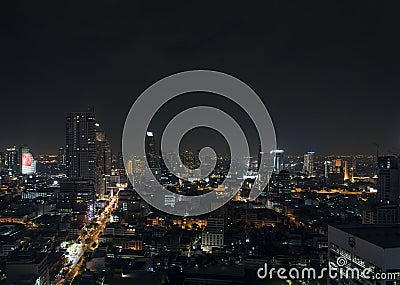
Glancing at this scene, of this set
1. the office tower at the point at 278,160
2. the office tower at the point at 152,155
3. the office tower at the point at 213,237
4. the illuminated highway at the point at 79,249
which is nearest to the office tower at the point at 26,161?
the office tower at the point at 152,155


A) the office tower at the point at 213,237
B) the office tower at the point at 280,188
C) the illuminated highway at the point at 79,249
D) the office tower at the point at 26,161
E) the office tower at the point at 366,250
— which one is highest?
the office tower at the point at 26,161

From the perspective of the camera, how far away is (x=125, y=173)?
50.2 ft

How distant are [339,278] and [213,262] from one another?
10.1ft

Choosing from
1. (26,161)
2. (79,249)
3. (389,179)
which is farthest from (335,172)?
(26,161)

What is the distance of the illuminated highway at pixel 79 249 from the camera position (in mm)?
5316

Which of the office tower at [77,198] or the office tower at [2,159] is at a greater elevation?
the office tower at [2,159]

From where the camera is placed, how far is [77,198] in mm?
11164

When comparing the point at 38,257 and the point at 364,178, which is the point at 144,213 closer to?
the point at 38,257

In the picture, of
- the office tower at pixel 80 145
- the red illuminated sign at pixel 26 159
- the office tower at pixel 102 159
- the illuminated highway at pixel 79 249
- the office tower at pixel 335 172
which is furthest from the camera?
the red illuminated sign at pixel 26 159

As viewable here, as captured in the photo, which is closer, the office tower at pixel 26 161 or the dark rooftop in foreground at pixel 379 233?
the dark rooftop in foreground at pixel 379 233

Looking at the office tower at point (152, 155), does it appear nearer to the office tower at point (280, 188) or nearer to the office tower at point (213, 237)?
the office tower at point (280, 188)

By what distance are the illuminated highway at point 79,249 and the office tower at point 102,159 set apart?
279 centimetres

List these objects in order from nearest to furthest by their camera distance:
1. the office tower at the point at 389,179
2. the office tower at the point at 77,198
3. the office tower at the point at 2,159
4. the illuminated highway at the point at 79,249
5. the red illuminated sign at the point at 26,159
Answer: the illuminated highway at the point at 79,249 → the office tower at the point at 389,179 → the office tower at the point at 77,198 → the red illuminated sign at the point at 26,159 → the office tower at the point at 2,159

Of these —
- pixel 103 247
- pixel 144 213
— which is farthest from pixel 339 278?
pixel 144 213
